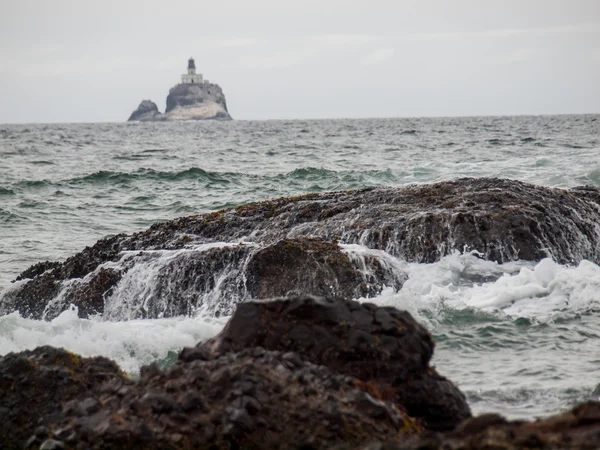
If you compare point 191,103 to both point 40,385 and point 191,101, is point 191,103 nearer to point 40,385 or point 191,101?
point 191,101

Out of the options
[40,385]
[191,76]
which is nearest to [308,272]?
[40,385]

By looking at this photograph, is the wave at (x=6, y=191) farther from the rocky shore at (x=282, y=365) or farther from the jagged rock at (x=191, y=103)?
the jagged rock at (x=191, y=103)

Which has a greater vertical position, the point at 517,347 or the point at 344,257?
the point at 344,257

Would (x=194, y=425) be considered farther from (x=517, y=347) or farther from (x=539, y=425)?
(x=517, y=347)

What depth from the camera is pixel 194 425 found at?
4.08m

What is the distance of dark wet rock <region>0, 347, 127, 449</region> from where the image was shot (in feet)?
15.9

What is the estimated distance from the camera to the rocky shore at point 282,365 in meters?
4.04

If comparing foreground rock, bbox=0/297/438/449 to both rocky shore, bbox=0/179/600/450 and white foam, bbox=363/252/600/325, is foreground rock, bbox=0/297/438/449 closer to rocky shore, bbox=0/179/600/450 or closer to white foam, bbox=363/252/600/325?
rocky shore, bbox=0/179/600/450

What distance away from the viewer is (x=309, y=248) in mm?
8922

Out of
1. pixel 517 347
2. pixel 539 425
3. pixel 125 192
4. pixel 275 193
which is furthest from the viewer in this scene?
pixel 125 192

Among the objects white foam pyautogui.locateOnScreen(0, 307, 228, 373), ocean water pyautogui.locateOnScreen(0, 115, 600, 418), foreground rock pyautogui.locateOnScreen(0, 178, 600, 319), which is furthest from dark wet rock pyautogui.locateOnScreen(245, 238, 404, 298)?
white foam pyautogui.locateOnScreen(0, 307, 228, 373)

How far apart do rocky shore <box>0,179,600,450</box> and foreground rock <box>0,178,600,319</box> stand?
0.03m

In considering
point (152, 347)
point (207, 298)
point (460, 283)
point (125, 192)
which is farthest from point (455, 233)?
point (125, 192)

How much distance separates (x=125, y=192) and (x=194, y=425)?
1987 cm
